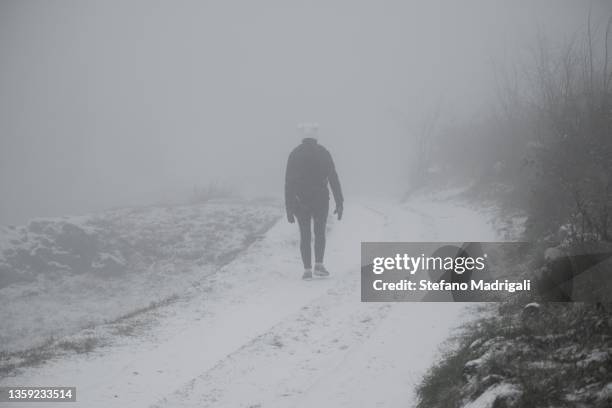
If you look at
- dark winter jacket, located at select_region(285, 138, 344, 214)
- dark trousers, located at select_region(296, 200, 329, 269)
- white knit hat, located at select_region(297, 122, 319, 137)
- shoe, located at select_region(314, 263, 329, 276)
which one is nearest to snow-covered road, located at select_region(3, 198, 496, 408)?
shoe, located at select_region(314, 263, 329, 276)

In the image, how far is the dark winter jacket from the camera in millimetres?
9367

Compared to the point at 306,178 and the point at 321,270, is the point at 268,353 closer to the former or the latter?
the point at 321,270

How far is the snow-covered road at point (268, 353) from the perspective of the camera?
460 cm

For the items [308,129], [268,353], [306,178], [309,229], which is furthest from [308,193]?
[268,353]

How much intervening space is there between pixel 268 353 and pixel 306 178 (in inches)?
174

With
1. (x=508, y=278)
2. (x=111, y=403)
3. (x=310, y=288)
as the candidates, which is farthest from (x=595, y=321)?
(x=310, y=288)

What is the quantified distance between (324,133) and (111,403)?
74.4m

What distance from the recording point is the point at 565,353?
3.46 meters

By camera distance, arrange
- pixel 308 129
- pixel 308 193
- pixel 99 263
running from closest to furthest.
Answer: pixel 308 193 → pixel 308 129 → pixel 99 263

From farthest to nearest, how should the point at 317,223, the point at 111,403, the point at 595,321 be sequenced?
1. the point at 317,223
2. the point at 111,403
3. the point at 595,321

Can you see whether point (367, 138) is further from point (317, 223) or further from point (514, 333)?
point (514, 333)

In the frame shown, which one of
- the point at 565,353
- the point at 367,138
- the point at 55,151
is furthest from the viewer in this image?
the point at 55,151

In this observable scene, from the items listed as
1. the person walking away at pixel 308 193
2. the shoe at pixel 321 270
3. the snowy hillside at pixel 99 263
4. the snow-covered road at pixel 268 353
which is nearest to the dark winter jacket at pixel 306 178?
the person walking away at pixel 308 193

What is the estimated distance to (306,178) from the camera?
938cm
